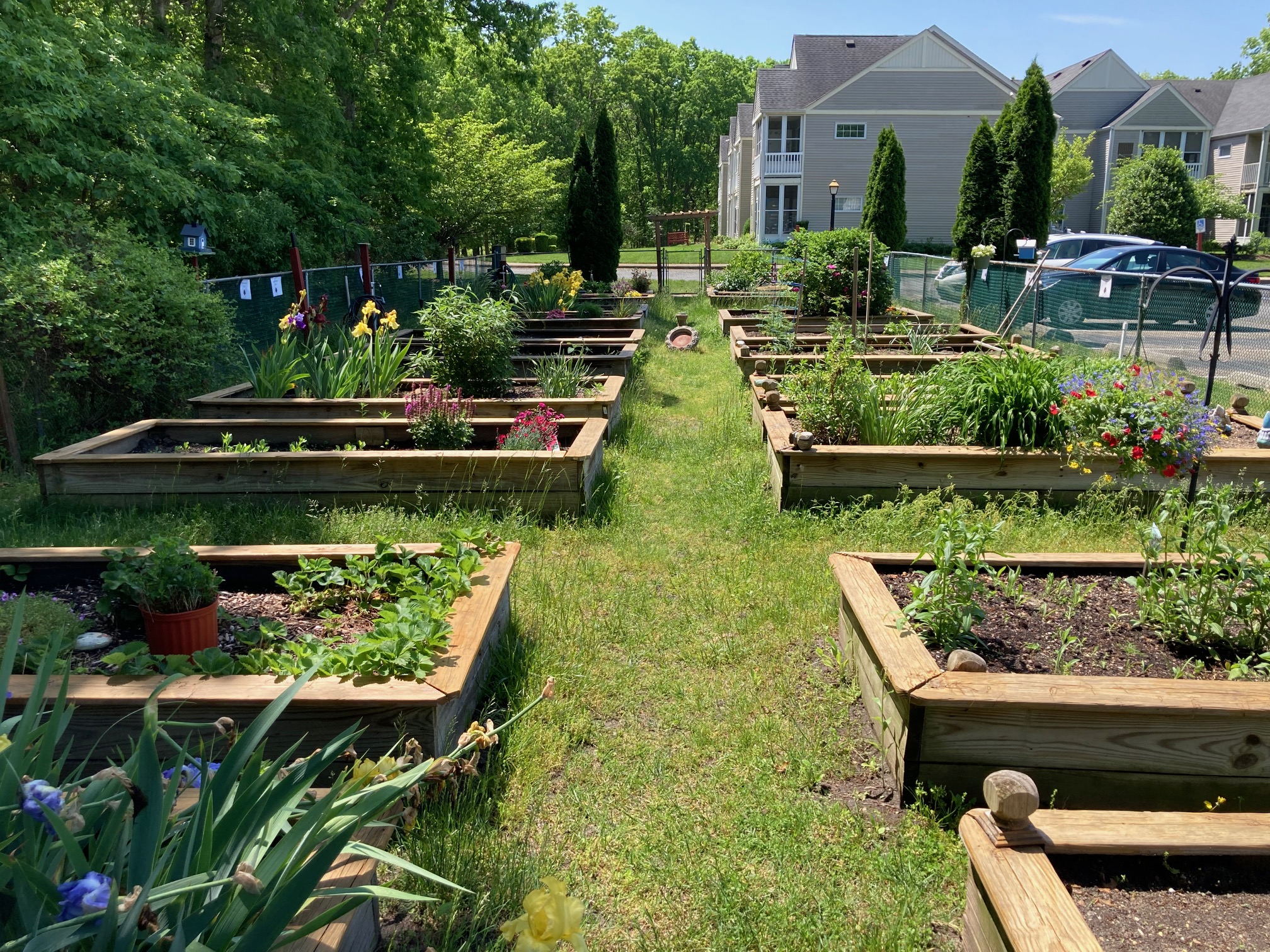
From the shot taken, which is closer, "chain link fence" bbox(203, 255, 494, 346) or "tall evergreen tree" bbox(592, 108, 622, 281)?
"chain link fence" bbox(203, 255, 494, 346)

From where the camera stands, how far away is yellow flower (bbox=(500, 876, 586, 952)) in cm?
111

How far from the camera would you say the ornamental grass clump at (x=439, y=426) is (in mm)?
5695

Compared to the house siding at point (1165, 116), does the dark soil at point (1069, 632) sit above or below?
Answer: below

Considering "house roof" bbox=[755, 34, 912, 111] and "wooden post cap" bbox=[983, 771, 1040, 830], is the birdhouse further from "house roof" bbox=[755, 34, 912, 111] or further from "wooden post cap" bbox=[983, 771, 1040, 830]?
"house roof" bbox=[755, 34, 912, 111]

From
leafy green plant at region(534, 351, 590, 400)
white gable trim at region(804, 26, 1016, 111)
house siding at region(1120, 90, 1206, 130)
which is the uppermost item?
white gable trim at region(804, 26, 1016, 111)

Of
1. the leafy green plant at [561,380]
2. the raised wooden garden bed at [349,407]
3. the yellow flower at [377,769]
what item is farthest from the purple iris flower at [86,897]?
the leafy green plant at [561,380]

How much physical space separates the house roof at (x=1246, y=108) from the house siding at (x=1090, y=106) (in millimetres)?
4529

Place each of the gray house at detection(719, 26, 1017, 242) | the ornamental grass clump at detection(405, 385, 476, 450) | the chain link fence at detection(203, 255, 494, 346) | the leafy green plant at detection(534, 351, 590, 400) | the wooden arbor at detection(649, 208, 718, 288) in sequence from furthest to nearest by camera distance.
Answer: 1. the gray house at detection(719, 26, 1017, 242)
2. the wooden arbor at detection(649, 208, 718, 288)
3. the chain link fence at detection(203, 255, 494, 346)
4. the leafy green plant at detection(534, 351, 590, 400)
5. the ornamental grass clump at detection(405, 385, 476, 450)

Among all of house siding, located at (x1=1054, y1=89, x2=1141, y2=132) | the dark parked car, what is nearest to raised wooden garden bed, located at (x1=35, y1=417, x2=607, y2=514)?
the dark parked car

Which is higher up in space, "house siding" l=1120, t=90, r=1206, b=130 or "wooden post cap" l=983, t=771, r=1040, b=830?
"house siding" l=1120, t=90, r=1206, b=130

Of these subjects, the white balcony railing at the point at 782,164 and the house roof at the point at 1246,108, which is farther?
the house roof at the point at 1246,108

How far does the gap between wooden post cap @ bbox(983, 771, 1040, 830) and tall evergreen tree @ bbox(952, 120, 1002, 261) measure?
51.6 ft

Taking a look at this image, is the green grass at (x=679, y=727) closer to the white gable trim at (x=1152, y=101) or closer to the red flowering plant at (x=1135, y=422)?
the red flowering plant at (x=1135, y=422)

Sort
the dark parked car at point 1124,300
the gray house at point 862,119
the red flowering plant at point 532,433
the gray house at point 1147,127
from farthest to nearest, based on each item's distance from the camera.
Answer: the gray house at point 1147,127 → the gray house at point 862,119 → the dark parked car at point 1124,300 → the red flowering plant at point 532,433
